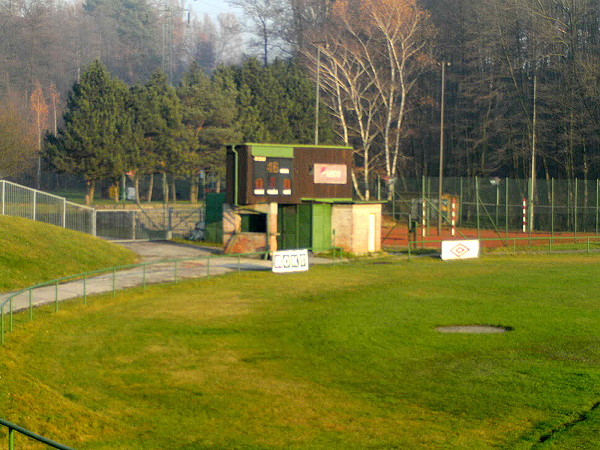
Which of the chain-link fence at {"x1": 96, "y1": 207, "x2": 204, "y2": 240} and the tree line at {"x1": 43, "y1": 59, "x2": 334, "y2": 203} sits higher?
the tree line at {"x1": 43, "y1": 59, "x2": 334, "y2": 203}

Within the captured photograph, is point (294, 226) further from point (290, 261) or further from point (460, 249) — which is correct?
point (460, 249)

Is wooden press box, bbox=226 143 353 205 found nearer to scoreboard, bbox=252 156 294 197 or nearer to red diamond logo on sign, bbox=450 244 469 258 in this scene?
scoreboard, bbox=252 156 294 197

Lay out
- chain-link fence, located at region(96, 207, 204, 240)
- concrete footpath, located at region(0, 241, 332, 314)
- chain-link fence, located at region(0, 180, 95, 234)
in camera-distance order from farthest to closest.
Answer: chain-link fence, located at region(96, 207, 204, 240) < chain-link fence, located at region(0, 180, 95, 234) < concrete footpath, located at region(0, 241, 332, 314)

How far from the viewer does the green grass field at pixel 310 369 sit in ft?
46.3

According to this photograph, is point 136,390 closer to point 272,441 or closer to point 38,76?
point 272,441

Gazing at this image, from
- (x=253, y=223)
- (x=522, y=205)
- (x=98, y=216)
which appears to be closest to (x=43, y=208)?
(x=98, y=216)

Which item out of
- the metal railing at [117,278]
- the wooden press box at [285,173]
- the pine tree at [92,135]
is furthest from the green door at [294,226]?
the pine tree at [92,135]

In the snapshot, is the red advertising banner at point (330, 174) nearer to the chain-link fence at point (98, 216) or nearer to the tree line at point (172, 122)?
the chain-link fence at point (98, 216)

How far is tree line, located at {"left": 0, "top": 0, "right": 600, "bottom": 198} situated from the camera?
208 ft

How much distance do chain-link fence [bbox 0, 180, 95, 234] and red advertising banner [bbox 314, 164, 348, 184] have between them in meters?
13.9

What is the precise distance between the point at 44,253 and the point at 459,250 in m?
21.1

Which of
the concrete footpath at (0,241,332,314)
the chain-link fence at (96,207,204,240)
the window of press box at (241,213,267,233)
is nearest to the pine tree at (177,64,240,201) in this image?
the chain-link fence at (96,207,204,240)

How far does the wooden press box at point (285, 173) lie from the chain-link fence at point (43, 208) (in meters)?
9.89

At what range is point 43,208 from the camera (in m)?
41.8
